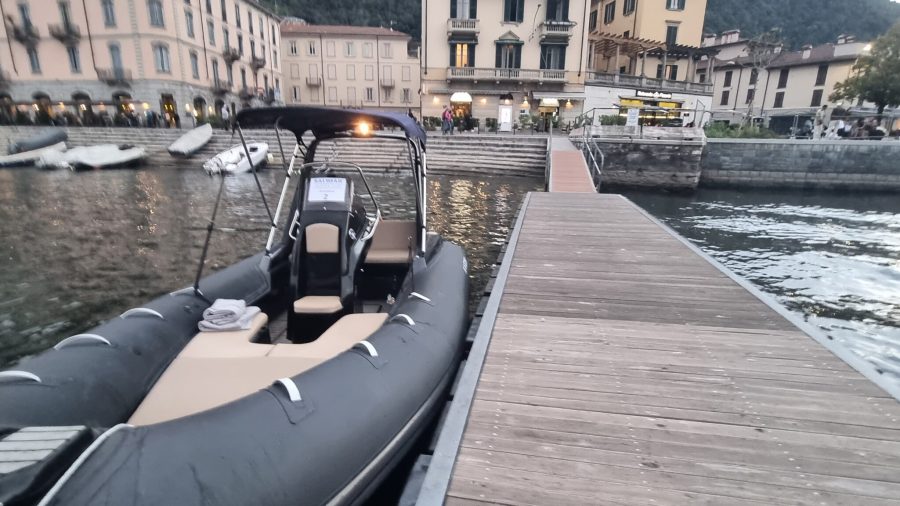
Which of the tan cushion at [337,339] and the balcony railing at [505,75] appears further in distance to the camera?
the balcony railing at [505,75]

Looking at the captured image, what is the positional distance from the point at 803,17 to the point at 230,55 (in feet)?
235

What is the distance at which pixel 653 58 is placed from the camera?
1495 inches

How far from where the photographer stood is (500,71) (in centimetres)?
3241

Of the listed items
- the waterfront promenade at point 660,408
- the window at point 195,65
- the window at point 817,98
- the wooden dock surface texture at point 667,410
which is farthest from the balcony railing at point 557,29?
the wooden dock surface texture at point 667,410

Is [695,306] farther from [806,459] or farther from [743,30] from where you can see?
→ [743,30]

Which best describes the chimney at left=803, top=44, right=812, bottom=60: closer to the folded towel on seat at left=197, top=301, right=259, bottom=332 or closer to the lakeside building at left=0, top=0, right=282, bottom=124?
the lakeside building at left=0, top=0, right=282, bottom=124

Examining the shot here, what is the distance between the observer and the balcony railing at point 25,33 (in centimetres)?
3238

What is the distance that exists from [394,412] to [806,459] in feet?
7.53

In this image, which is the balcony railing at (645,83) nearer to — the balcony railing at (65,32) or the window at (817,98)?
the window at (817,98)

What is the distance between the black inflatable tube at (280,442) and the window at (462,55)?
108 feet

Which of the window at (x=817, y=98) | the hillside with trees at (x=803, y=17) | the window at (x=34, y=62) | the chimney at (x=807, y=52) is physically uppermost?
the hillside with trees at (x=803, y=17)

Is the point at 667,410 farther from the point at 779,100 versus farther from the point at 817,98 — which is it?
the point at 779,100

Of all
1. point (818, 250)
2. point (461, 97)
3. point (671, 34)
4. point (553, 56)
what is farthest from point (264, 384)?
point (671, 34)

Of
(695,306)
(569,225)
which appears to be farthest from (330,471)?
(569,225)
